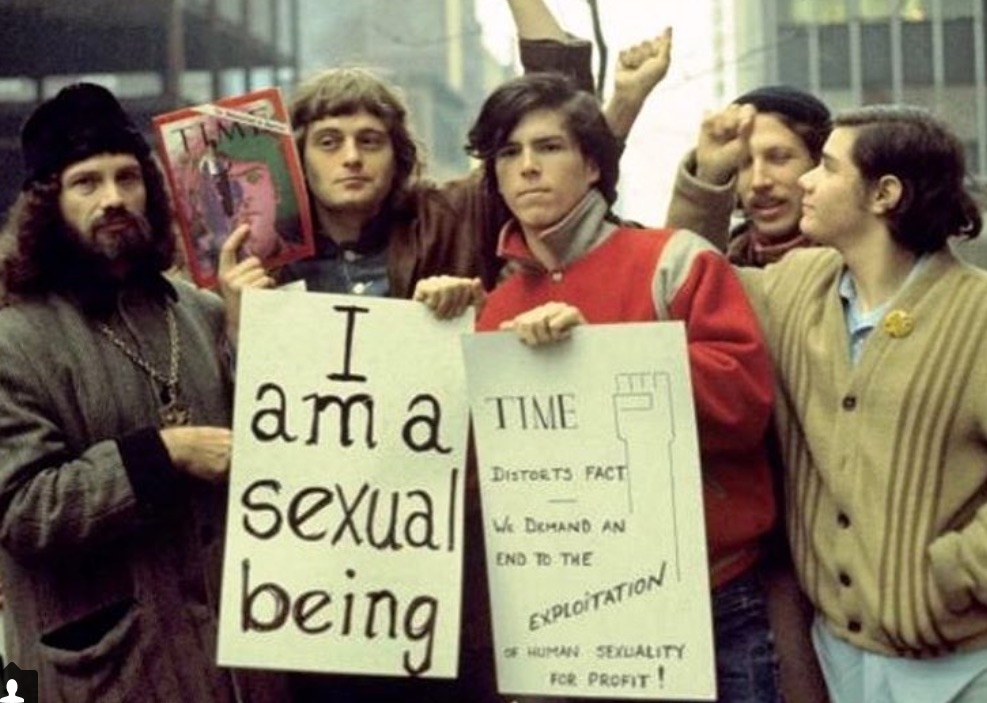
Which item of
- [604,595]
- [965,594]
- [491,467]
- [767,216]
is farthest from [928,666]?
[767,216]

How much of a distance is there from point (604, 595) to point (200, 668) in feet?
2.89

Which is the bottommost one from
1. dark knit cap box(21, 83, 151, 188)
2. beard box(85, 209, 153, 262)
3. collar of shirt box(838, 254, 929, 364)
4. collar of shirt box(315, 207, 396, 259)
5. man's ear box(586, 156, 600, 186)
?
collar of shirt box(838, 254, 929, 364)

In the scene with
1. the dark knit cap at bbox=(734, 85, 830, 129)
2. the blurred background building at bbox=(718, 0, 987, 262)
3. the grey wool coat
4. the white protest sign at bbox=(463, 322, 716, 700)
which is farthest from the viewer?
the blurred background building at bbox=(718, 0, 987, 262)

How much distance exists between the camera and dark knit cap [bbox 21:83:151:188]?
4203 millimetres

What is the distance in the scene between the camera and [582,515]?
3.85m

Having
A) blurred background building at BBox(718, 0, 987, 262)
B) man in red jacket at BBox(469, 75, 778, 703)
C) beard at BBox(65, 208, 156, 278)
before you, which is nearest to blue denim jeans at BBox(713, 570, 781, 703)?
man in red jacket at BBox(469, 75, 778, 703)

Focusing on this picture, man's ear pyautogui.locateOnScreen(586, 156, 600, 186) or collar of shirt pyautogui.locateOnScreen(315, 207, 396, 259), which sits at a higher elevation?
man's ear pyautogui.locateOnScreen(586, 156, 600, 186)

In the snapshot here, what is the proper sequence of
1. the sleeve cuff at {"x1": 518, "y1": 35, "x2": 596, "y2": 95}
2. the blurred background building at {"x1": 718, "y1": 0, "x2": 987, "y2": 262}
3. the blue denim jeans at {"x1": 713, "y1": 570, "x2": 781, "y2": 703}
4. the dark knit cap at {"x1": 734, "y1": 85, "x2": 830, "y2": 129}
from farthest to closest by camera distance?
the blurred background building at {"x1": 718, "y1": 0, "x2": 987, "y2": 262} < the dark knit cap at {"x1": 734, "y1": 85, "x2": 830, "y2": 129} < the sleeve cuff at {"x1": 518, "y1": 35, "x2": 596, "y2": 95} < the blue denim jeans at {"x1": 713, "y1": 570, "x2": 781, "y2": 703}

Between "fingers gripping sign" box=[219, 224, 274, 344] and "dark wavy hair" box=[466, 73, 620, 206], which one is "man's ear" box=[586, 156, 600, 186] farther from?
"fingers gripping sign" box=[219, 224, 274, 344]

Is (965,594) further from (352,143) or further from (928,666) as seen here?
(352,143)

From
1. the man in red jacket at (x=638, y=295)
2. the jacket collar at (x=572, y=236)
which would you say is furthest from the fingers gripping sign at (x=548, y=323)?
the jacket collar at (x=572, y=236)

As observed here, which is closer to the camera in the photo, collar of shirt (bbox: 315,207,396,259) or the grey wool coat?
the grey wool coat

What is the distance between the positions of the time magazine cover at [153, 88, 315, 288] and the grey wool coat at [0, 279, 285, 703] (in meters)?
0.22

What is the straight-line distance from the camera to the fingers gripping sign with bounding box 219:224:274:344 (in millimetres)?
4164
